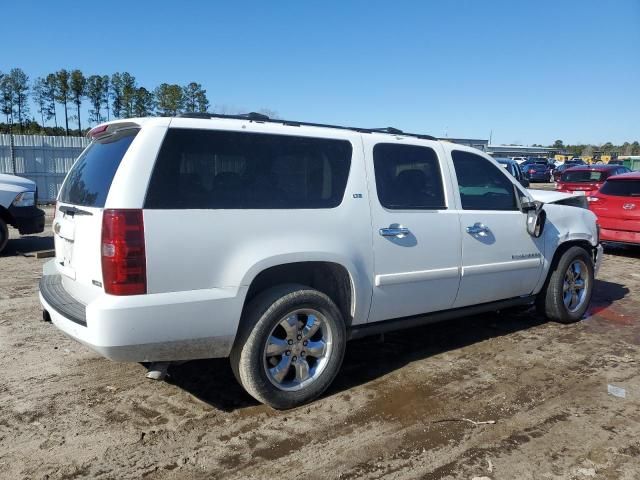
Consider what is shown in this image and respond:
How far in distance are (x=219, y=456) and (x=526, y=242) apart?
137 inches

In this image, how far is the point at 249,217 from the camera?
337 cm

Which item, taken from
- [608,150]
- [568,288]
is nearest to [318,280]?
[568,288]

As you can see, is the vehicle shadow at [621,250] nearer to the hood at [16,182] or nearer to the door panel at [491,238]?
the door panel at [491,238]

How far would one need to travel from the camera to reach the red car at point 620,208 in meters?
9.81

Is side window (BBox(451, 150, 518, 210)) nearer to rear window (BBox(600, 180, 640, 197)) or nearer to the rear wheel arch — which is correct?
the rear wheel arch

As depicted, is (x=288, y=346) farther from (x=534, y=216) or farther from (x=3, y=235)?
(x=3, y=235)

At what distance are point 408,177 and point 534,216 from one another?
62.2 inches

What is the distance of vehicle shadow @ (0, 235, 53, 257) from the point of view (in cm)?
955

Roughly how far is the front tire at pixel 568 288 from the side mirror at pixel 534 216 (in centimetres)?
72

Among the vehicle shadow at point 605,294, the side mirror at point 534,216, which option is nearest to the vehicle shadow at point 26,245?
the side mirror at point 534,216

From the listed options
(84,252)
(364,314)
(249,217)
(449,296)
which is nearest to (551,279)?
(449,296)

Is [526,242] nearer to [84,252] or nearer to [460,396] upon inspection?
[460,396]

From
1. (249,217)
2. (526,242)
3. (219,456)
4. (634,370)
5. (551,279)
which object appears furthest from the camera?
(551,279)

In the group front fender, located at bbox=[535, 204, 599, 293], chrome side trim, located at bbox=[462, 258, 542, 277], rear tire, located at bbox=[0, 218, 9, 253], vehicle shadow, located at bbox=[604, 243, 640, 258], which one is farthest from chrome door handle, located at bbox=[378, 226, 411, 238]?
vehicle shadow, located at bbox=[604, 243, 640, 258]
